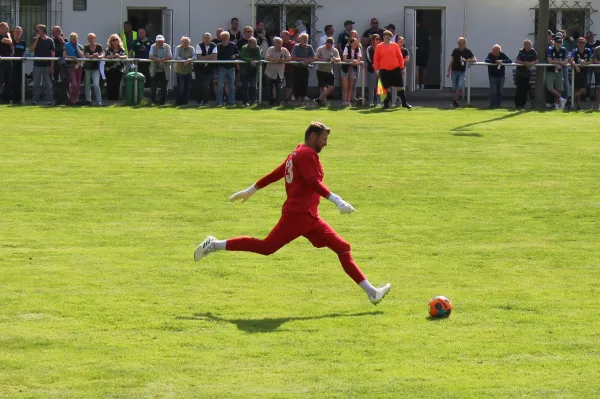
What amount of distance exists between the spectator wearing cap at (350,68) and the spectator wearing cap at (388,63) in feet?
2.96

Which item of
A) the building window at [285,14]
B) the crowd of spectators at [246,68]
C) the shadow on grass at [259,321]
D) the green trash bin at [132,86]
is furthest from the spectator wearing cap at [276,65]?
the shadow on grass at [259,321]

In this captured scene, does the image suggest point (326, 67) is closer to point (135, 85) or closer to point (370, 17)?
point (135, 85)

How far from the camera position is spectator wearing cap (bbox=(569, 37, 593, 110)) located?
31.5 meters

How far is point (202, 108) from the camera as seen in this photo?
30.7 meters

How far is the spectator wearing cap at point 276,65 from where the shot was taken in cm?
3100

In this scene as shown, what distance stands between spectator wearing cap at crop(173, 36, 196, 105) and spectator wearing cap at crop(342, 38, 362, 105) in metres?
3.85

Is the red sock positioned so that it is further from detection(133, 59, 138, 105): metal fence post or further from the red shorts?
detection(133, 59, 138, 105): metal fence post

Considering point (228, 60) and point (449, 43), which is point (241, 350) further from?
point (449, 43)

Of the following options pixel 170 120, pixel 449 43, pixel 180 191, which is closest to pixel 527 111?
pixel 449 43

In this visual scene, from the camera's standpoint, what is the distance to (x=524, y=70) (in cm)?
3166

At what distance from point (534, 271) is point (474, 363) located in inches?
167

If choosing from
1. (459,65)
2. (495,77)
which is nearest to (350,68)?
(459,65)

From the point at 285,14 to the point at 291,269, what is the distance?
22.8 m

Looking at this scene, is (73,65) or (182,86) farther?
(182,86)
